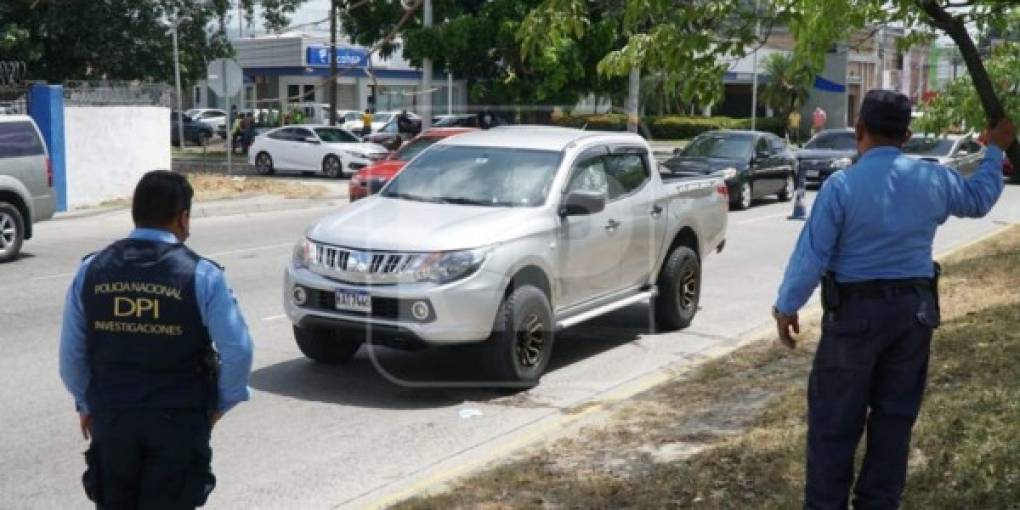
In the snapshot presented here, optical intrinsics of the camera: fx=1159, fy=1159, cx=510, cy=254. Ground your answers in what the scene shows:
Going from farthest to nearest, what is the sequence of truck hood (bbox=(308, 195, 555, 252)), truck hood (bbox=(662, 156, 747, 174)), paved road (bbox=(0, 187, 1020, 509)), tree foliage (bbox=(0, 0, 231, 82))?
tree foliage (bbox=(0, 0, 231, 82))
truck hood (bbox=(662, 156, 747, 174))
truck hood (bbox=(308, 195, 555, 252))
paved road (bbox=(0, 187, 1020, 509))

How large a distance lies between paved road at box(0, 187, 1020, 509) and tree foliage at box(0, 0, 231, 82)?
743 inches

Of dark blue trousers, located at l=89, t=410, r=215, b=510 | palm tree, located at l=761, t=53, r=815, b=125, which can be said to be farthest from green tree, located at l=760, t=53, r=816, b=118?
dark blue trousers, located at l=89, t=410, r=215, b=510

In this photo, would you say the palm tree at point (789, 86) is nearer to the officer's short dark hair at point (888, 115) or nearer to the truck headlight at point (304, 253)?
the officer's short dark hair at point (888, 115)

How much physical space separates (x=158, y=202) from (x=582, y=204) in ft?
16.1

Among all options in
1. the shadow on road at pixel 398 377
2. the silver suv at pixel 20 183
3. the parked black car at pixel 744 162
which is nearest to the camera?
the shadow on road at pixel 398 377

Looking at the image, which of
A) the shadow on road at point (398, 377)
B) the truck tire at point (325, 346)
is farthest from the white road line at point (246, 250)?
the truck tire at point (325, 346)

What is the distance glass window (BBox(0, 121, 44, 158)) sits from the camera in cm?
1463

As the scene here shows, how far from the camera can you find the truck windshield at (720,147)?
77.3ft

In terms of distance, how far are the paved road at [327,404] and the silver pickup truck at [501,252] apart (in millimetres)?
362

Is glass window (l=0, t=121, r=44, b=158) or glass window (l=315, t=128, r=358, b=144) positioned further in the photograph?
glass window (l=315, t=128, r=358, b=144)

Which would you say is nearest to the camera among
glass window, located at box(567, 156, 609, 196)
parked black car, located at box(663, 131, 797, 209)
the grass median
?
the grass median

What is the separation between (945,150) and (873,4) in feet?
67.7

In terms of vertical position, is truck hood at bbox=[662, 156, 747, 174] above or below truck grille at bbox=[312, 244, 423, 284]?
above

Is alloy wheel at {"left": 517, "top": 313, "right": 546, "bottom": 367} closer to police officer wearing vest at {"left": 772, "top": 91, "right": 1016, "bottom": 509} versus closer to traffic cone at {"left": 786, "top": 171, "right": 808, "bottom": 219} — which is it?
police officer wearing vest at {"left": 772, "top": 91, "right": 1016, "bottom": 509}
